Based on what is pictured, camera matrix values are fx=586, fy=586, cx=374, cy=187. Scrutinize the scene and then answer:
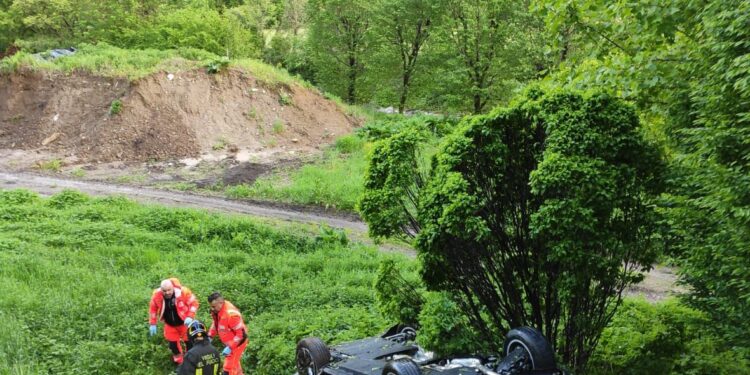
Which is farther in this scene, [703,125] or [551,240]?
[703,125]

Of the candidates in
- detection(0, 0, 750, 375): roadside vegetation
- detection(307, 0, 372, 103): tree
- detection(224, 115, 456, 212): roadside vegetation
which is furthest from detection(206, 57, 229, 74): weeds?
detection(0, 0, 750, 375): roadside vegetation

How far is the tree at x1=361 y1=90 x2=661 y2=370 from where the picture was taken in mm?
5867

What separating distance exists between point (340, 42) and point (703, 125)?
32721 millimetres

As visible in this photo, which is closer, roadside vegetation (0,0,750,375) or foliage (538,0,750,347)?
foliage (538,0,750,347)

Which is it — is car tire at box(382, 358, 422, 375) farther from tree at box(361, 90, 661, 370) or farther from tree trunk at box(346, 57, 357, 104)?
tree trunk at box(346, 57, 357, 104)

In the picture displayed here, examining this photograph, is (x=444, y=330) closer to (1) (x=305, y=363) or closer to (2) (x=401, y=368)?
(2) (x=401, y=368)

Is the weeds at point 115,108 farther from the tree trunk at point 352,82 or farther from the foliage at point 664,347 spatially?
the foliage at point 664,347

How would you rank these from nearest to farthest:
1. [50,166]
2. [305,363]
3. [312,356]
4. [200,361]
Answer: [312,356]
[305,363]
[200,361]
[50,166]

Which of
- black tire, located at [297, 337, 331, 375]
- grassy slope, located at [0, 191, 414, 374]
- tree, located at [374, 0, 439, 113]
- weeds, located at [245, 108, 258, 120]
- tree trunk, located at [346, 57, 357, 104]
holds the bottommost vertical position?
grassy slope, located at [0, 191, 414, 374]

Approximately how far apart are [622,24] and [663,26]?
1.10 metres

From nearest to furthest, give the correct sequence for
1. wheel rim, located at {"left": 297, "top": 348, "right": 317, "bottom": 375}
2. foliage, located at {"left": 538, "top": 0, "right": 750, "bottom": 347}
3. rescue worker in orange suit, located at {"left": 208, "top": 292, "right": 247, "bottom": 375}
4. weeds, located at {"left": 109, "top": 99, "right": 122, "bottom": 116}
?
foliage, located at {"left": 538, "top": 0, "right": 750, "bottom": 347}
wheel rim, located at {"left": 297, "top": 348, "right": 317, "bottom": 375}
rescue worker in orange suit, located at {"left": 208, "top": 292, "right": 247, "bottom": 375}
weeds, located at {"left": 109, "top": 99, "right": 122, "bottom": 116}

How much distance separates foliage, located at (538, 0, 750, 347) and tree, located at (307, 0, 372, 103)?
29.0m

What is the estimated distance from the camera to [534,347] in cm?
550

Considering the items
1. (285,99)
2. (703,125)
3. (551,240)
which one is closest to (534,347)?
(551,240)
